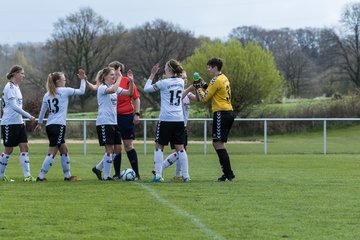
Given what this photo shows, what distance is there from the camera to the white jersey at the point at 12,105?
492 inches

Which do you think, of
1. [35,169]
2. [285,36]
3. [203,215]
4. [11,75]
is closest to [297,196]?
[203,215]

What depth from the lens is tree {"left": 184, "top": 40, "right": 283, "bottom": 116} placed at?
56625mm

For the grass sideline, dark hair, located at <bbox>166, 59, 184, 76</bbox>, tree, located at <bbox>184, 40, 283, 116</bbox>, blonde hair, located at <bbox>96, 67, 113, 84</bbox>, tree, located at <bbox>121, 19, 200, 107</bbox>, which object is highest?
tree, located at <bbox>121, 19, 200, 107</bbox>

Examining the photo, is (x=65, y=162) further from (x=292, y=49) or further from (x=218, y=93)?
(x=292, y=49)

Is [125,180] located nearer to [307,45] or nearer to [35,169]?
[35,169]

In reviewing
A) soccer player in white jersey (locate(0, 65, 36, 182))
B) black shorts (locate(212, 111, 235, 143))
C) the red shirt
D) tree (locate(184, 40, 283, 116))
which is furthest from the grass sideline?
tree (locate(184, 40, 283, 116))

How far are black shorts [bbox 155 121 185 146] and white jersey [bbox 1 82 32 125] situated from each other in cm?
232

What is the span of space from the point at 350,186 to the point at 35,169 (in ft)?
27.2

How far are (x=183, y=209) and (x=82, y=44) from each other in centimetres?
6764

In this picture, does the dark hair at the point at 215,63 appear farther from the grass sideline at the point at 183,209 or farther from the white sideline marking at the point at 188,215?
the white sideline marking at the point at 188,215

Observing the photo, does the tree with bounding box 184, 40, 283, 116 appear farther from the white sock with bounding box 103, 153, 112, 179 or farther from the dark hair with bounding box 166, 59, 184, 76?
the dark hair with bounding box 166, 59, 184, 76

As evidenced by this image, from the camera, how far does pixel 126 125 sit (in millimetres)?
13141

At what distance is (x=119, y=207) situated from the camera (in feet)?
29.5

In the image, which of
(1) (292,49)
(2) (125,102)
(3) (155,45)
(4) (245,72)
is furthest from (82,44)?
(2) (125,102)
